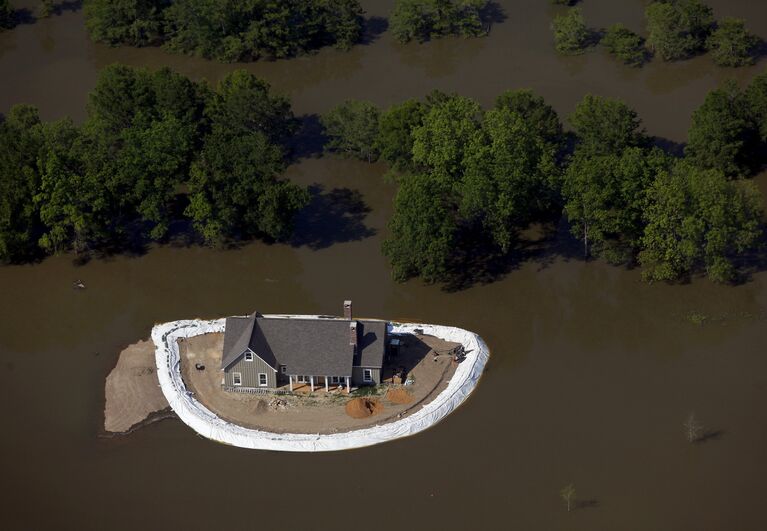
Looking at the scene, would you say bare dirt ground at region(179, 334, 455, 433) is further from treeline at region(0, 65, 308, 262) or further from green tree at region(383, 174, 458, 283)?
treeline at region(0, 65, 308, 262)

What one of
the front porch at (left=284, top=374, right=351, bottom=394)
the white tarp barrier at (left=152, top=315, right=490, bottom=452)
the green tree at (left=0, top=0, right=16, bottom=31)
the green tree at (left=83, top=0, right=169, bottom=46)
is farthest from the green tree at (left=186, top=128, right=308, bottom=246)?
the green tree at (left=0, top=0, right=16, bottom=31)

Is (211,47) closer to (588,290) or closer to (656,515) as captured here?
(588,290)

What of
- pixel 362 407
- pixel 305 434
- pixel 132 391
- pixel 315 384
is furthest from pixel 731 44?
pixel 132 391

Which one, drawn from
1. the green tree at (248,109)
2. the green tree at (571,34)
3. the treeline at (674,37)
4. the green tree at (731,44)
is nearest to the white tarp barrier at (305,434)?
the green tree at (248,109)

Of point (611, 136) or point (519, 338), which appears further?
point (611, 136)

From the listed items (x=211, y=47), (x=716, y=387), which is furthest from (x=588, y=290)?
(x=211, y=47)

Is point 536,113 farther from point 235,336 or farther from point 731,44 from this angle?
point 235,336
